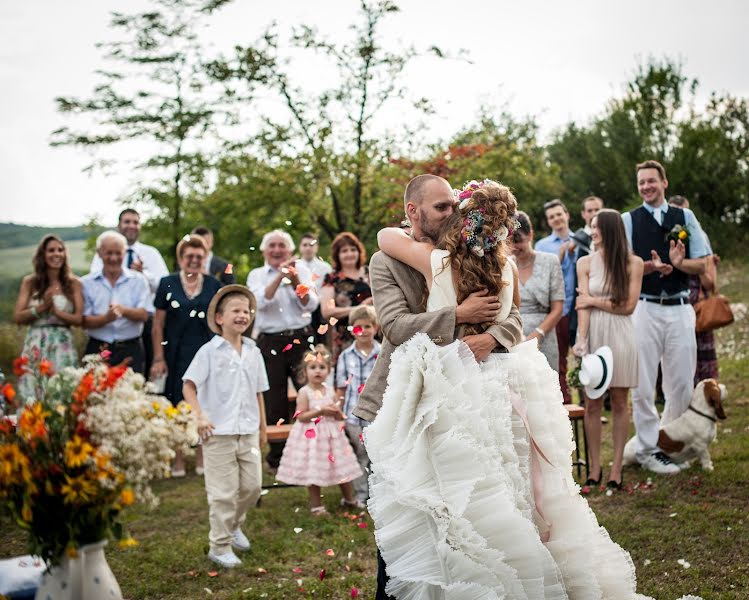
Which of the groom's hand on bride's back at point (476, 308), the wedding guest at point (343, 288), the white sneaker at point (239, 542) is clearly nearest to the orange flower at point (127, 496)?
the groom's hand on bride's back at point (476, 308)

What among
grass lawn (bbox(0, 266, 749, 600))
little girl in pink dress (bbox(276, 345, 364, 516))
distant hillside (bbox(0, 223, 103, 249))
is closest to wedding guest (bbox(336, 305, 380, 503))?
little girl in pink dress (bbox(276, 345, 364, 516))

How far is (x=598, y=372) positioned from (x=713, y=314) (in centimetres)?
212

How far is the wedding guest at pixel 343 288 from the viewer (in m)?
7.99

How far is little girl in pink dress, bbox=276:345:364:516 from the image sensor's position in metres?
6.71

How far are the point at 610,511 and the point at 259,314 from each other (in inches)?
145

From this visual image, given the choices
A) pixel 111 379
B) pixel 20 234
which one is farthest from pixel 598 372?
pixel 20 234

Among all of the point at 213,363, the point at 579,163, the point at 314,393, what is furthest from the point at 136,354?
the point at 579,163

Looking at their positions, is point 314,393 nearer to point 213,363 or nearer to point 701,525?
point 213,363

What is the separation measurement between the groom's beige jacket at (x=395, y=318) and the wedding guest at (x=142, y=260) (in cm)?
502

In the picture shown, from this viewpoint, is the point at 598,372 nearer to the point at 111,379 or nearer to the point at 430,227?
the point at 430,227

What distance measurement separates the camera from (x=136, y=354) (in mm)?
8188

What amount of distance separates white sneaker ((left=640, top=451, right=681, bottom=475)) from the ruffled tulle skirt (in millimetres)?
3314

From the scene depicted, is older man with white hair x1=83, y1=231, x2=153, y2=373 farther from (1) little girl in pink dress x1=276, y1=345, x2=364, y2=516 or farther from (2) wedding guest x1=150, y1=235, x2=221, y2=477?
(1) little girl in pink dress x1=276, y1=345, x2=364, y2=516

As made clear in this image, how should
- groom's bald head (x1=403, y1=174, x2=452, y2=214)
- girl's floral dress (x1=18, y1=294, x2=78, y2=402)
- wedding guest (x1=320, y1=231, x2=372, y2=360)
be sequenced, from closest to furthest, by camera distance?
groom's bald head (x1=403, y1=174, x2=452, y2=214), girl's floral dress (x1=18, y1=294, x2=78, y2=402), wedding guest (x1=320, y1=231, x2=372, y2=360)
